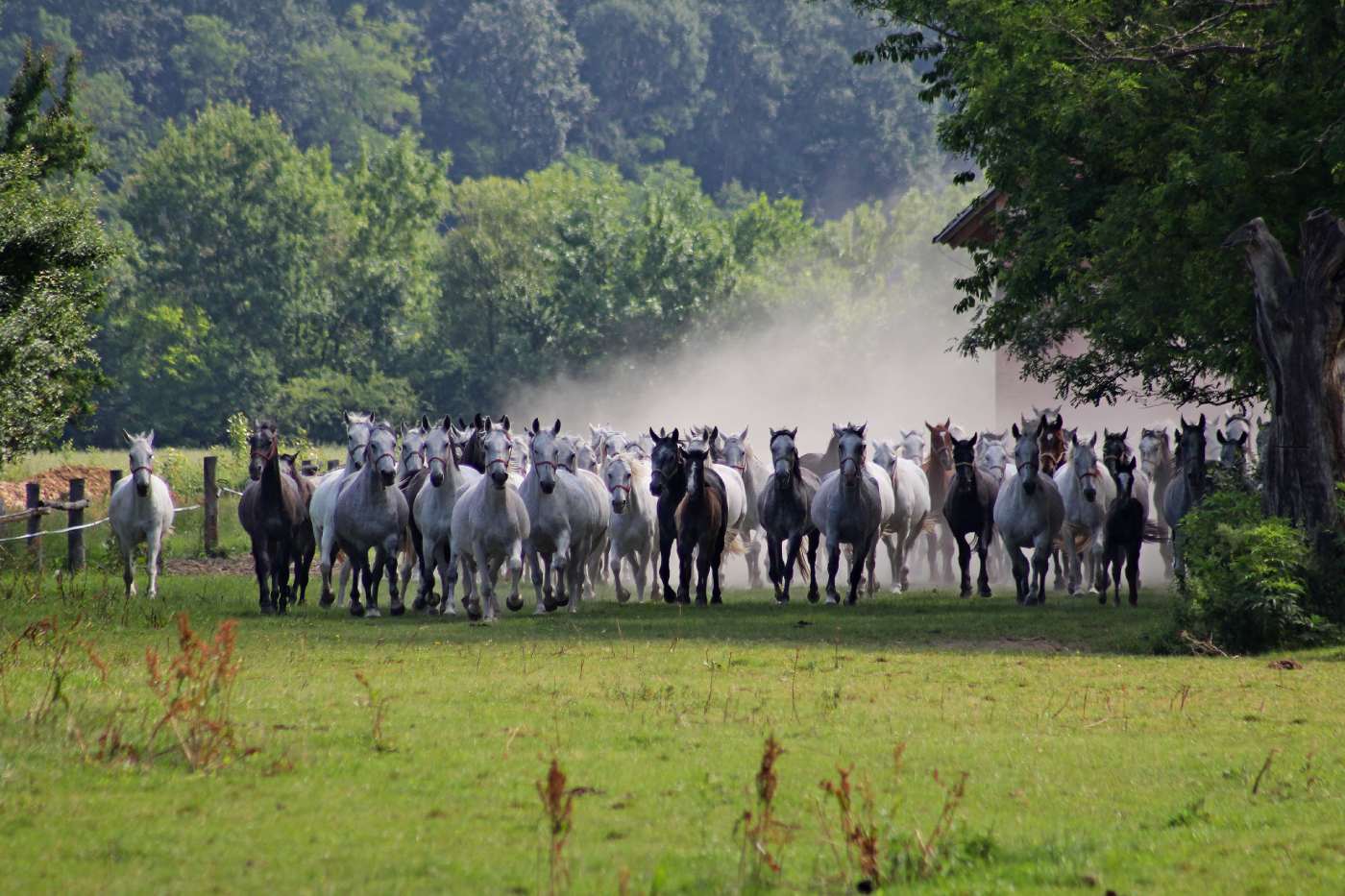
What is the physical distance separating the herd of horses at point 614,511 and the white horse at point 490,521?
0.07 feet

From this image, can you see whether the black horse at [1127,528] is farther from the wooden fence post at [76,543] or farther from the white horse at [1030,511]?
the wooden fence post at [76,543]

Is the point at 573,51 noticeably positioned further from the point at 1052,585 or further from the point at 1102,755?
the point at 1102,755

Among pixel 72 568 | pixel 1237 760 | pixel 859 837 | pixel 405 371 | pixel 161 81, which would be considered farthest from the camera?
pixel 161 81

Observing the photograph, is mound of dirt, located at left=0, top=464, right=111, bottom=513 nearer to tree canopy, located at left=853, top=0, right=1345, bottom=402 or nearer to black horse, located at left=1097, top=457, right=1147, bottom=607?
tree canopy, located at left=853, top=0, right=1345, bottom=402

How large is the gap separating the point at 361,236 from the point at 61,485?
39550 millimetres

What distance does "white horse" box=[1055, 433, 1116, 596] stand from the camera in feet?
82.1

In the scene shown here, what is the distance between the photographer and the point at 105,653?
14.9m

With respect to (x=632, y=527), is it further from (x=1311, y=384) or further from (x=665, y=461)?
(x=1311, y=384)

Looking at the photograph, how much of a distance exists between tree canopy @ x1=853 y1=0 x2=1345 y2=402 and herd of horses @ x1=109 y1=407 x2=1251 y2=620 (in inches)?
76.6

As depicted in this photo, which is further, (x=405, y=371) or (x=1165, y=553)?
→ (x=405, y=371)

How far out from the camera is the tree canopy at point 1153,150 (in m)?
19.5

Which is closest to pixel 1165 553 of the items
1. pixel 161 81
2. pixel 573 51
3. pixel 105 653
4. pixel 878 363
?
pixel 105 653

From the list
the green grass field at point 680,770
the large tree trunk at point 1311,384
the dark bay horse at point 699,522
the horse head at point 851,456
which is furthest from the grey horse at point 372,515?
the large tree trunk at point 1311,384

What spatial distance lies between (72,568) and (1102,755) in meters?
21.6
